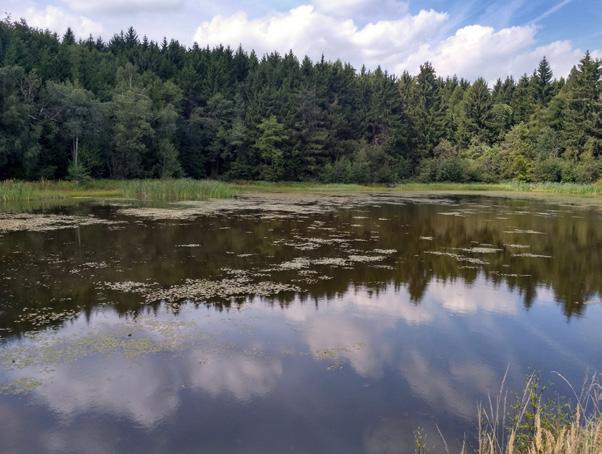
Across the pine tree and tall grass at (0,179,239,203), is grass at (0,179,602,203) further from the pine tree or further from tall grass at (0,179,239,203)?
the pine tree

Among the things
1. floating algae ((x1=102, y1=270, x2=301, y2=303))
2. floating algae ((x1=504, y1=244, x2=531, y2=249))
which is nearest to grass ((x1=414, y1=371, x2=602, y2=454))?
floating algae ((x1=102, y1=270, x2=301, y2=303))

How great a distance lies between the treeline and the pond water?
1103 inches

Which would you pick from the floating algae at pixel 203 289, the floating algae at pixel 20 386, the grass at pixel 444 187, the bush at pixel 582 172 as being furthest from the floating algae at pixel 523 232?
the bush at pixel 582 172

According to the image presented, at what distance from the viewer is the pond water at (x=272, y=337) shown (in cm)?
535

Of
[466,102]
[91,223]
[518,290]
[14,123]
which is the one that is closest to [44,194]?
[14,123]

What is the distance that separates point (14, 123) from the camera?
3572cm

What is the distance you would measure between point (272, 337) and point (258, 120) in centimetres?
5249

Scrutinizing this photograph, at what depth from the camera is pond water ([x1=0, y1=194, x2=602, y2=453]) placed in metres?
5.35

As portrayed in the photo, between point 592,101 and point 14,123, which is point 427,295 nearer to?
point 14,123

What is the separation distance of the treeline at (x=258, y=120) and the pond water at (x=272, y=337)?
28.0 m

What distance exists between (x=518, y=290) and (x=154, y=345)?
27.1 feet

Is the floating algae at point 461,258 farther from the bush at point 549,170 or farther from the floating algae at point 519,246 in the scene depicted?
the bush at point 549,170

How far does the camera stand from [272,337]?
26.3ft

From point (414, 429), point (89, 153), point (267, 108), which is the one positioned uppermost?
point (267, 108)
